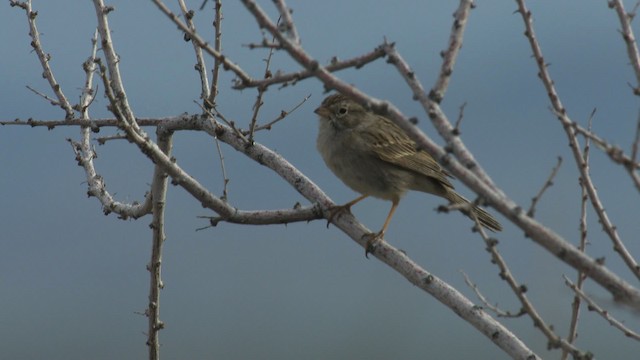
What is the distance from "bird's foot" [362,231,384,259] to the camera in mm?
6715

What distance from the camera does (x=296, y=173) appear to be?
7.22m

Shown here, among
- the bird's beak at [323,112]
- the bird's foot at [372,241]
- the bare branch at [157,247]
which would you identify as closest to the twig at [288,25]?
the bird's foot at [372,241]

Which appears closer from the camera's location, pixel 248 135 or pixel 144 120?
pixel 248 135

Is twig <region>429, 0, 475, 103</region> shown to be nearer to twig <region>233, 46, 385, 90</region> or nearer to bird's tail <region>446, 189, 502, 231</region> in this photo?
twig <region>233, 46, 385, 90</region>

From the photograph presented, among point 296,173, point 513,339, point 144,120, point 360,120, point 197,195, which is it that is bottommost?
point 513,339

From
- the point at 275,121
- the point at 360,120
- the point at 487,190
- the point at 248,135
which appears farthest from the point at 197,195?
the point at 487,190

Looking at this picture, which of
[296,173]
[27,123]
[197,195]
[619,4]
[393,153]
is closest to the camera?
[619,4]

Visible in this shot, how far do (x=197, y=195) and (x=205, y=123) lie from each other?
1.04m

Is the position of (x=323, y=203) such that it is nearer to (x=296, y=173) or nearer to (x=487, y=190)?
(x=296, y=173)

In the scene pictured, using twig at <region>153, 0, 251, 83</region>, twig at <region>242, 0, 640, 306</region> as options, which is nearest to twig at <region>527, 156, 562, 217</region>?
twig at <region>242, 0, 640, 306</region>

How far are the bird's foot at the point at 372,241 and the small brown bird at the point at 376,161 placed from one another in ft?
4.57

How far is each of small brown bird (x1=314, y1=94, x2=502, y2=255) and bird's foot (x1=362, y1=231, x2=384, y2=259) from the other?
1.39 m

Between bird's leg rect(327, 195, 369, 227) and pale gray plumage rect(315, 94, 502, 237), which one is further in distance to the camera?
pale gray plumage rect(315, 94, 502, 237)

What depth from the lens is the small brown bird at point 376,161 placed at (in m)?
8.51
